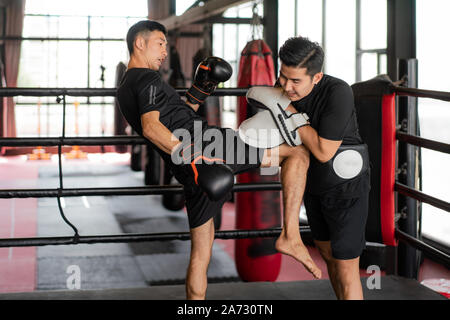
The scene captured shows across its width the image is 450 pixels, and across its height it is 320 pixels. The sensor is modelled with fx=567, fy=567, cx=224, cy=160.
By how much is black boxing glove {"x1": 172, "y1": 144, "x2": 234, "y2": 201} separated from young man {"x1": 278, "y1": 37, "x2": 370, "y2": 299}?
0.82ft

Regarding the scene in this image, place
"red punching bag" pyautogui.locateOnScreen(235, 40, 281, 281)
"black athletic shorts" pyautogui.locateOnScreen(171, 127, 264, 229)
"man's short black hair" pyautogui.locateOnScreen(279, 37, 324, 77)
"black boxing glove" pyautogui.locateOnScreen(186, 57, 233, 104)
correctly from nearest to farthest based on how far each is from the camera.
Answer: "man's short black hair" pyautogui.locateOnScreen(279, 37, 324, 77) < "black athletic shorts" pyautogui.locateOnScreen(171, 127, 264, 229) < "black boxing glove" pyautogui.locateOnScreen(186, 57, 233, 104) < "red punching bag" pyautogui.locateOnScreen(235, 40, 281, 281)

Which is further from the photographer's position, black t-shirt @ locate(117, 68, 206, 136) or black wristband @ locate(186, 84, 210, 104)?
black wristband @ locate(186, 84, 210, 104)

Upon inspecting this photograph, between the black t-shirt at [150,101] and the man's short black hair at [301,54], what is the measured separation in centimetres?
38

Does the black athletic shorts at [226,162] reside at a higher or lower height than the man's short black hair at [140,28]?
lower

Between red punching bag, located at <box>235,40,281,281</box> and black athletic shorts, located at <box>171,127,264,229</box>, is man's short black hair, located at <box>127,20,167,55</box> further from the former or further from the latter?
red punching bag, located at <box>235,40,281,281</box>

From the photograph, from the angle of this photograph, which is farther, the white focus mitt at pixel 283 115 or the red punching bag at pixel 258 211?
the red punching bag at pixel 258 211

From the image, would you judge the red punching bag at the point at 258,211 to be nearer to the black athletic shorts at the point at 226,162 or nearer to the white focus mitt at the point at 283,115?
the black athletic shorts at the point at 226,162

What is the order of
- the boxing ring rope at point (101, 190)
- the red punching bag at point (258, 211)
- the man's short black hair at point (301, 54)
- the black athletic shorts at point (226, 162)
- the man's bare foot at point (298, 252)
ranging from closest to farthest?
the man's short black hair at point (301, 54) < the man's bare foot at point (298, 252) < the black athletic shorts at point (226, 162) < the boxing ring rope at point (101, 190) < the red punching bag at point (258, 211)

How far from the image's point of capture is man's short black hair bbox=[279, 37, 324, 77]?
155 cm

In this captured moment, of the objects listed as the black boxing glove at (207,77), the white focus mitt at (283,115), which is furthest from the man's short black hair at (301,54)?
the black boxing glove at (207,77)

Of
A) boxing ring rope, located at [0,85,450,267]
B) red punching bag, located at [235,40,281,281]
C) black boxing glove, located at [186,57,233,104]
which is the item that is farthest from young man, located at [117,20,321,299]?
red punching bag, located at [235,40,281,281]

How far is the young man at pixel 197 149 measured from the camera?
1.65m

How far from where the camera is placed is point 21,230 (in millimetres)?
4902
